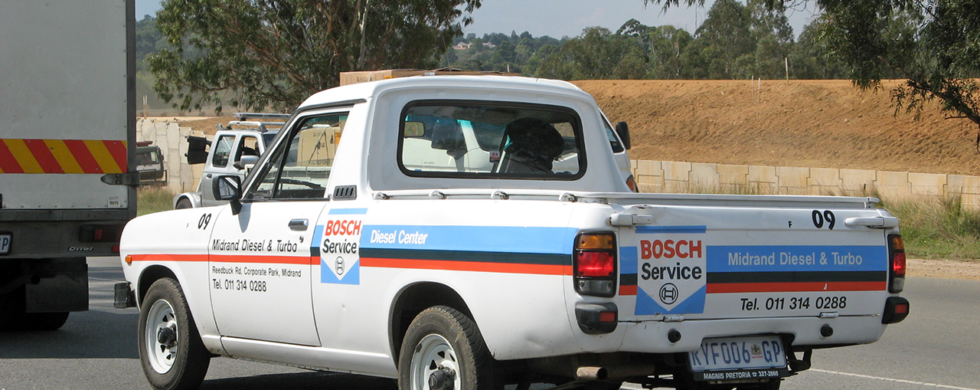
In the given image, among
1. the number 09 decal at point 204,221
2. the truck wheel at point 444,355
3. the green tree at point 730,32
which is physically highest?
the green tree at point 730,32

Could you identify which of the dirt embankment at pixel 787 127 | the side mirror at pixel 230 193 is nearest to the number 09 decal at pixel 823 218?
the side mirror at pixel 230 193

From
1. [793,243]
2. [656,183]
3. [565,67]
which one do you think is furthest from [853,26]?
[565,67]

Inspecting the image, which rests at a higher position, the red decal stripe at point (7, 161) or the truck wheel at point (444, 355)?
the red decal stripe at point (7, 161)

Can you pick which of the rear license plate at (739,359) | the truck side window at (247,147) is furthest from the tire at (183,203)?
the rear license plate at (739,359)

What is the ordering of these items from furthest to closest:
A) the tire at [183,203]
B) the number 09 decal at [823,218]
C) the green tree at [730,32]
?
the green tree at [730,32], the tire at [183,203], the number 09 decal at [823,218]

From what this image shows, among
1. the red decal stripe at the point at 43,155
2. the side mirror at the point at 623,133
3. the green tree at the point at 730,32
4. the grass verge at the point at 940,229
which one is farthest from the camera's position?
the green tree at the point at 730,32

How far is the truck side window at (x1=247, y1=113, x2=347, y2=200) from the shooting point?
5.71 meters

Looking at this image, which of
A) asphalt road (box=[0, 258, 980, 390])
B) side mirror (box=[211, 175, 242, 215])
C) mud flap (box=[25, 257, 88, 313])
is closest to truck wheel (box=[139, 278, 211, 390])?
asphalt road (box=[0, 258, 980, 390])

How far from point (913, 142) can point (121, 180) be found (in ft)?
87.6

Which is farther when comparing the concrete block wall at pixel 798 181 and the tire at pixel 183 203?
the concrete block wall at pixel 798 181

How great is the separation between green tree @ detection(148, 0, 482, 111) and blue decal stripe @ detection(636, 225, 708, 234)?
26746mm

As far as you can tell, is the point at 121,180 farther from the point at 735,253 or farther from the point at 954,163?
the point at 954,163

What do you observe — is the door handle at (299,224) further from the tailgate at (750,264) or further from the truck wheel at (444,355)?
the tailgate at (750,264)

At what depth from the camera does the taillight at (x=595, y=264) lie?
401 centimetres
